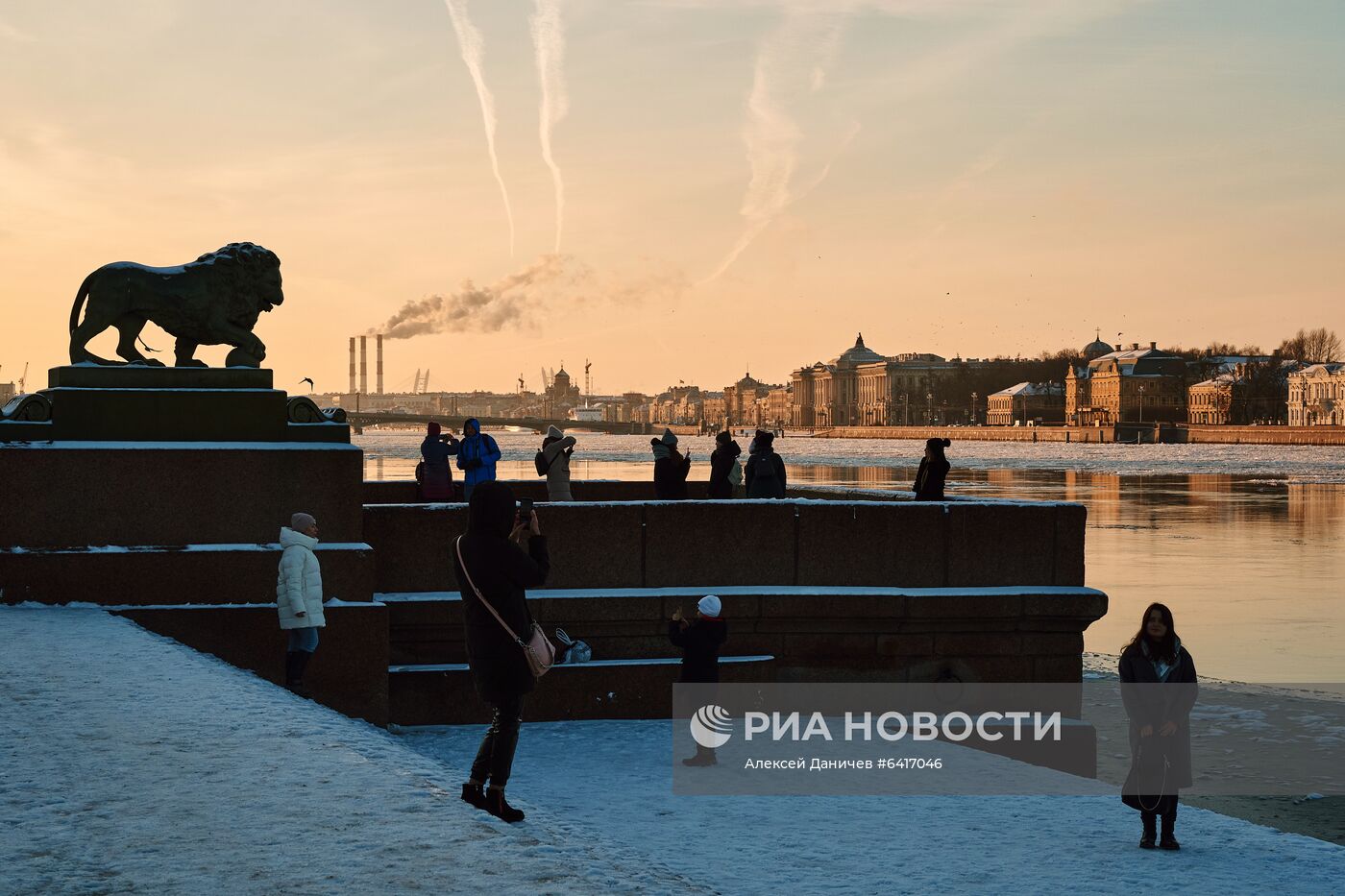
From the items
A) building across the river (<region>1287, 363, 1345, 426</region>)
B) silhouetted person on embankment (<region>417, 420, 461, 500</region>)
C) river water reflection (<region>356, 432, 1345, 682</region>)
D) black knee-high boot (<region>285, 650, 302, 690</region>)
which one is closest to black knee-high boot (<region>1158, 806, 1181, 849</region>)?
black knee-high boot (<region>285, 650, 302, 690</region>)

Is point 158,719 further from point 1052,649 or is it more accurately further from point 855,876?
point 1052,649

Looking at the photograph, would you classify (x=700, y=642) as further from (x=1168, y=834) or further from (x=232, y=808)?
(x=232, y=808)

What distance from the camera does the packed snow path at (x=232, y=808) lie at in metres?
5.37

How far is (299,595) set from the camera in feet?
33.9

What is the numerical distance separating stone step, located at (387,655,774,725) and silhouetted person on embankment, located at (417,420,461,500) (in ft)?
13.2

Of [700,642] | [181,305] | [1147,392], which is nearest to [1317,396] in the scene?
[1147,392]

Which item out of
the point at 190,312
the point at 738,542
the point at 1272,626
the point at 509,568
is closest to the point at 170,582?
the point at 190,312

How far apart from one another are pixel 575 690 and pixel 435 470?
4.27 meters

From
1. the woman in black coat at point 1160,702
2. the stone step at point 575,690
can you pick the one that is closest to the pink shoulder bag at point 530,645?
the woman in black coat at point 1160,702

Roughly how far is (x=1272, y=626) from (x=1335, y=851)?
11.7m

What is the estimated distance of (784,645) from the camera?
40.8ft

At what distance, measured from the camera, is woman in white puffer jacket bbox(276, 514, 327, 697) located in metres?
10.4

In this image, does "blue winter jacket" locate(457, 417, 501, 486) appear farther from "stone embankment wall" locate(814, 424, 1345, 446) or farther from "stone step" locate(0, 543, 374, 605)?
"stone embankment wall" locate(814, 424, 1345, 446)

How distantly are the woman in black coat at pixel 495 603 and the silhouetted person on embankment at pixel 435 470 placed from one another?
8913mm
